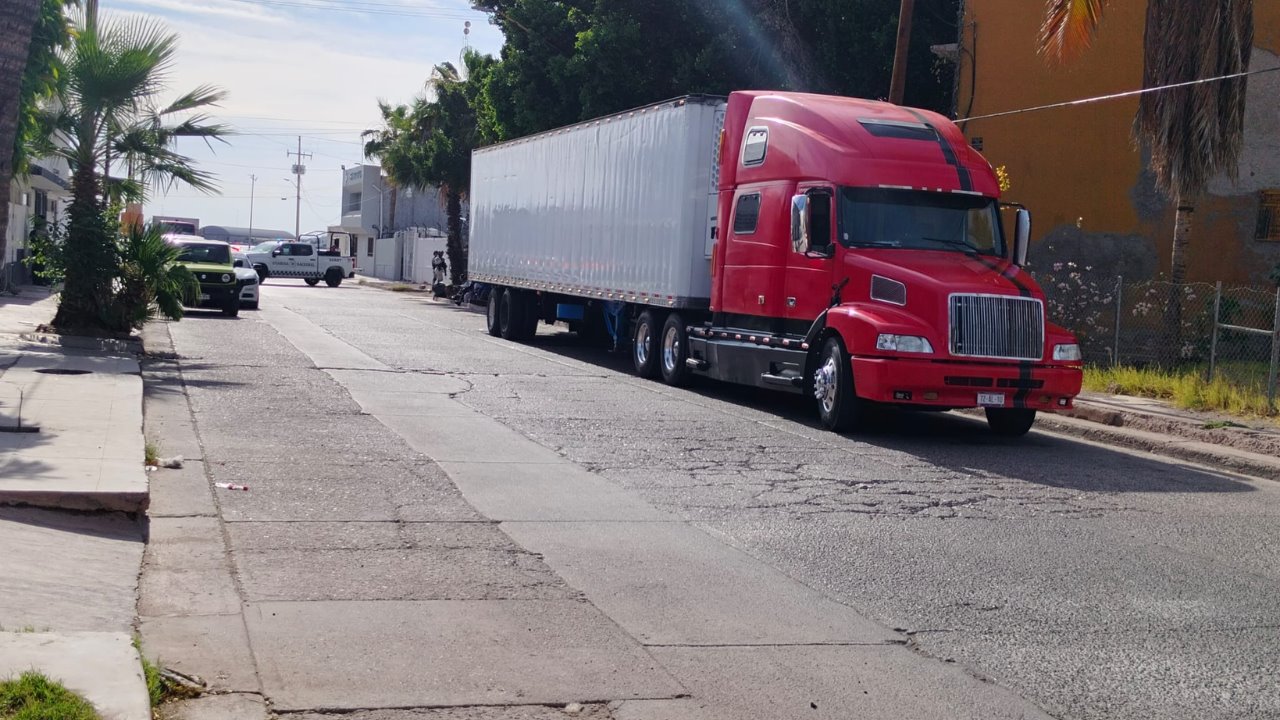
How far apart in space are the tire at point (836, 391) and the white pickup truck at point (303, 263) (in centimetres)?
4510

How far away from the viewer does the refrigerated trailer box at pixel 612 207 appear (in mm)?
17984

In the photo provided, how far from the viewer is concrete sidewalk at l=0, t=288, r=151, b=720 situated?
197 inches

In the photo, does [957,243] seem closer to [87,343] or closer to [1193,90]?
[1193,90]

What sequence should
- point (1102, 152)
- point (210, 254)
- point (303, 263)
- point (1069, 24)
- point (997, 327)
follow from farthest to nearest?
point (303, 263) → point (210, 254) → point (1102, 152) → point (1069, 24) → point (997, 327)

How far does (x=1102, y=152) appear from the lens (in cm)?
2484

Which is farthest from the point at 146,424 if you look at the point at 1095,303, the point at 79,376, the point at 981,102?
the point at 981,102

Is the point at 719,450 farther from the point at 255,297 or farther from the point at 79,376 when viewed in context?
the point at 255,297

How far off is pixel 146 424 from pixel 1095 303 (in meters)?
14.7

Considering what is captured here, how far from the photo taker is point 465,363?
1992cm

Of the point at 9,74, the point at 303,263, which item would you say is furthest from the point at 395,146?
the point at 9,74

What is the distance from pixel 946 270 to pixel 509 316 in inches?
527

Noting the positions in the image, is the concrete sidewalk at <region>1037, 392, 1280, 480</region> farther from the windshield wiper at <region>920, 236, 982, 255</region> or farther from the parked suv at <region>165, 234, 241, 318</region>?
the parked suv at <region>165, 234, 241, 318</region>

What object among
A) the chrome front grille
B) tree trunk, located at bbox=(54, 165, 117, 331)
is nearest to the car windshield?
tree trunk, located at bbox=(54, 165, 117, 331)

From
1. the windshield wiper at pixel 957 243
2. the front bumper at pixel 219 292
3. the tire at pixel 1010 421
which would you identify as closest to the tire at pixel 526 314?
the front bumper at pixel 219 292
